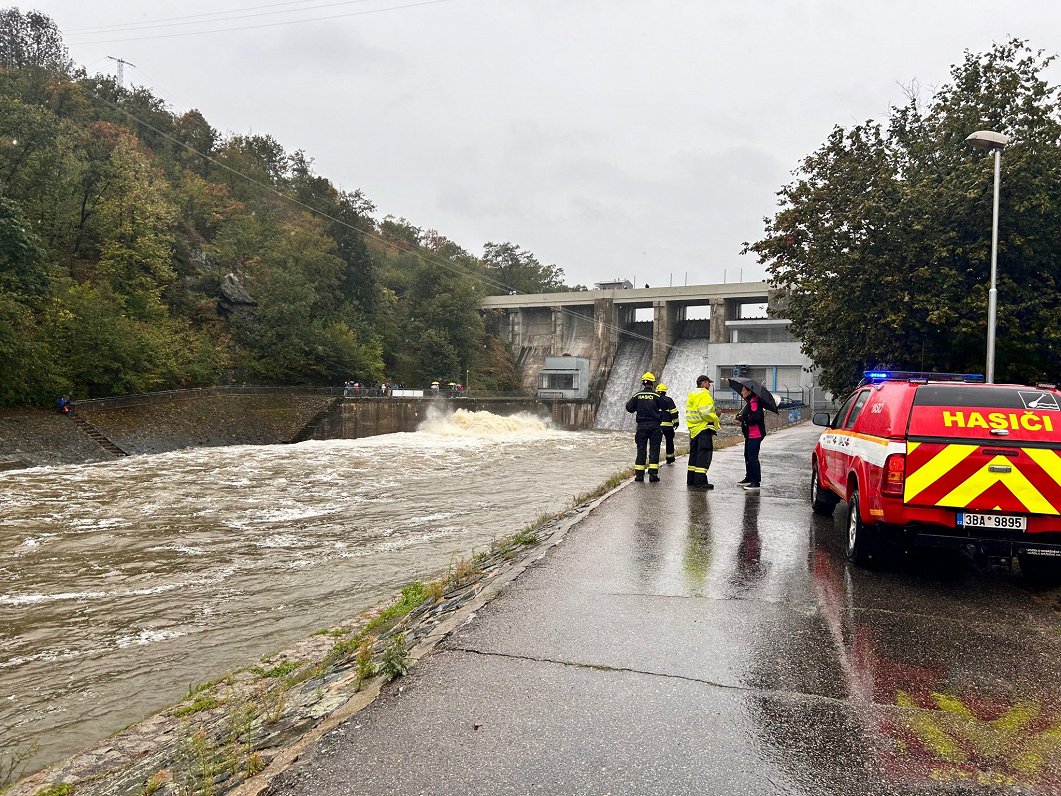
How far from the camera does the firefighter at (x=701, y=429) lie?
12367 millimetres

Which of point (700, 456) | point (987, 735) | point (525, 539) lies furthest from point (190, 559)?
point (987, 735)

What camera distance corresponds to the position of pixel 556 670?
175 inches

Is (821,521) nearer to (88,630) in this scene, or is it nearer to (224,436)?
(88,630)

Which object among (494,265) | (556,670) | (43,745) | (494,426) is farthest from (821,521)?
(494,265)

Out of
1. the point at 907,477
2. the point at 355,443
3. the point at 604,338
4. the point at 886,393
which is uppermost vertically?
the point at 604,338

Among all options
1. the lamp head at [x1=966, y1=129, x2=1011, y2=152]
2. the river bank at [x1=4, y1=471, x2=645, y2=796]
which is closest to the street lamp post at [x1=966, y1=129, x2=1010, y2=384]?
the lamp head at [x1=966, y1=129, x2=1011, y2=152]

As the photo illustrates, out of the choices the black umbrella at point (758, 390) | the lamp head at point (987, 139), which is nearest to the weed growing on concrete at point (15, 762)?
the black umbrella at point (758, 390)

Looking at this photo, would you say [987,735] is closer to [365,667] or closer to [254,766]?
[365,667]

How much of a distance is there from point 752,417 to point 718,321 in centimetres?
5371

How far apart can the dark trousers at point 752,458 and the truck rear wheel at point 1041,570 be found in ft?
19.2

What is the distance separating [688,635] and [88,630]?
21.6 feet

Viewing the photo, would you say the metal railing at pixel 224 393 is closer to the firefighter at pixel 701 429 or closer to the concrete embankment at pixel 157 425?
the concrete embankment at pixel 157 425

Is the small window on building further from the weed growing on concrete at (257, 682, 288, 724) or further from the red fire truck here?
the weed growing on concrete at (257, 682, 288, 724)

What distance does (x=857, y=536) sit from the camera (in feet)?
23.6
